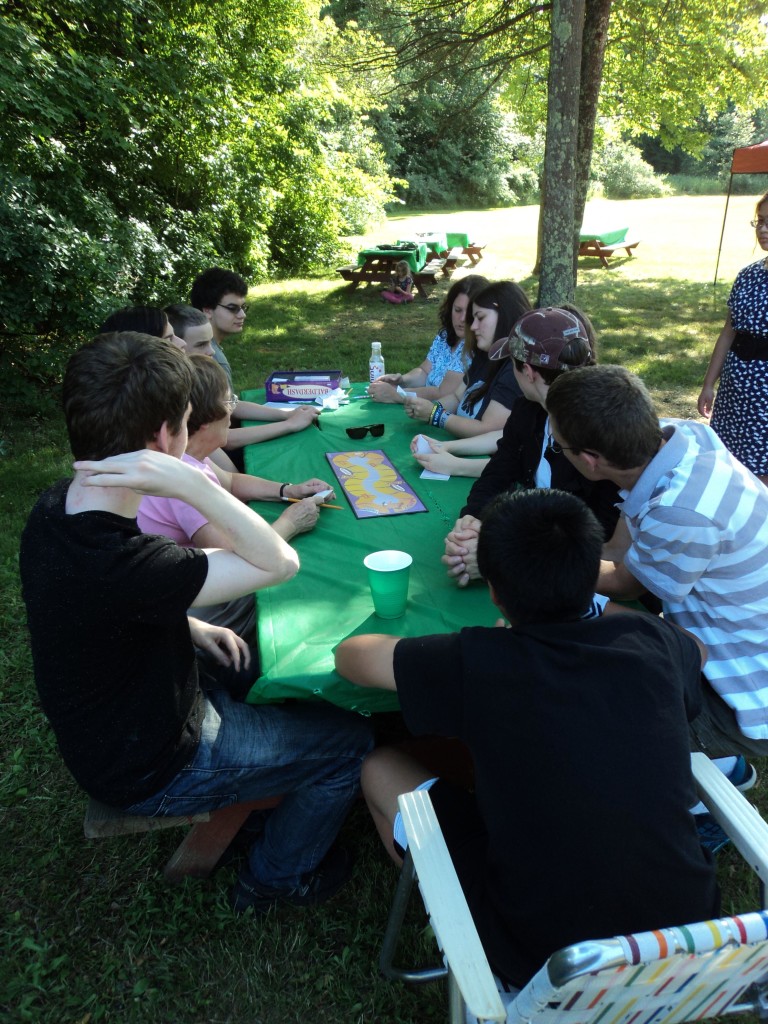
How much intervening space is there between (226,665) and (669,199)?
31786 mm

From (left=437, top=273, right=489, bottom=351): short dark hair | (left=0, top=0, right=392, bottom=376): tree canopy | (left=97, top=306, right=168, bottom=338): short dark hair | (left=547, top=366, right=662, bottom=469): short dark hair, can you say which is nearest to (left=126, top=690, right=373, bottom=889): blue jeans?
(left=547, top=366, right=662, bottom=469): short dark hair

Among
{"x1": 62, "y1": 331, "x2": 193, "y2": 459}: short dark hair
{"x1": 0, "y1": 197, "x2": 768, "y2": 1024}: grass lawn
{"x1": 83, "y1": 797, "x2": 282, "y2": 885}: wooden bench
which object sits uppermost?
{"x1": 62, "y1": 331, "x2": 193, "y2": 459}: short dark hair

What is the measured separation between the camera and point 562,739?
1.16 meters

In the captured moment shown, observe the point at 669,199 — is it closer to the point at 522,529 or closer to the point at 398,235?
the point at 398,235

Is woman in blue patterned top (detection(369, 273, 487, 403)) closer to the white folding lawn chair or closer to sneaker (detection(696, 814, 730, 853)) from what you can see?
sneaker (detection(696, 814, 730, 853))

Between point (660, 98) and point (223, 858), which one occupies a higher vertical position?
point (660, 98)

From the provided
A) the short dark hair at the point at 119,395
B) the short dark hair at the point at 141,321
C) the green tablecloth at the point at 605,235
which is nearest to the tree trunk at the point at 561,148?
the short dark hair at the point at 141,321

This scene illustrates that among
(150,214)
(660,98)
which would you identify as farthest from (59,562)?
(660,98)

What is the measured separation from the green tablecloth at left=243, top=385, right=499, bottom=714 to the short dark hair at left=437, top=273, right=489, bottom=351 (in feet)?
4.21

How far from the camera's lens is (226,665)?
207 cm

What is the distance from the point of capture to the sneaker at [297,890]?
196 cm

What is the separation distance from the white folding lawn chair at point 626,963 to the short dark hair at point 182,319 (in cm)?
273

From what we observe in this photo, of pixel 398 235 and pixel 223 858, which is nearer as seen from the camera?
pixel 223 858

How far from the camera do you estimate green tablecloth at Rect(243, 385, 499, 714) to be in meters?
1.72
